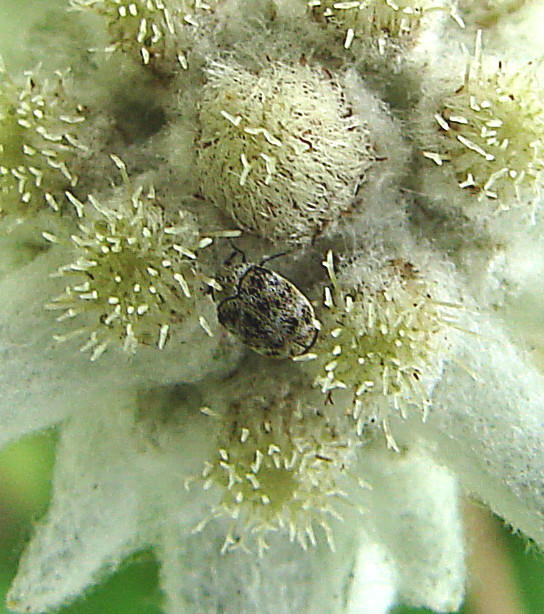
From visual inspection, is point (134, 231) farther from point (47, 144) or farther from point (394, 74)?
point (394, 74)

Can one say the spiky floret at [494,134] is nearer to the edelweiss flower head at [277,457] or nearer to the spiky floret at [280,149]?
the spiky floret at [280,149]

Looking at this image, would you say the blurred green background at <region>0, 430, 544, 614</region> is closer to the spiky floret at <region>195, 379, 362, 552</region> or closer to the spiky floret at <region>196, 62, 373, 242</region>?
the spiky floret at <region>195, 379, 362, 552</region>

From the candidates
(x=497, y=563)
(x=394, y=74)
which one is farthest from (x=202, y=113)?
(x=497, y=563)

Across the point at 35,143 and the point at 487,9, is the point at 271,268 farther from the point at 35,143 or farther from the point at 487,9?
the point at 487,9

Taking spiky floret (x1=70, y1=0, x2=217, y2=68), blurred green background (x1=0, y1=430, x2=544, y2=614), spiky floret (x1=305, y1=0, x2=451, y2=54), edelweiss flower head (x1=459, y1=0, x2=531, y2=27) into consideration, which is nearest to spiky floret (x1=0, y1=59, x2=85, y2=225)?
spiky floret (x1=70, y1=0, x2=217, y2=68)

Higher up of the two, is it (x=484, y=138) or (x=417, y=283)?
(x=484, y=138)

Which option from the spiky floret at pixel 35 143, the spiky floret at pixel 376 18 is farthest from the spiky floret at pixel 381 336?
the spiky floret at pixel 35 143
